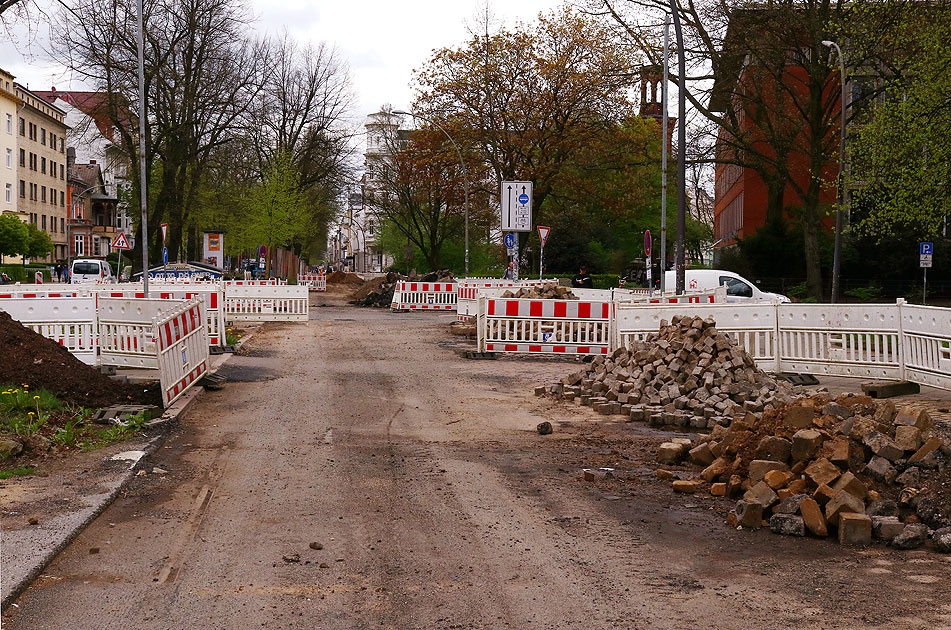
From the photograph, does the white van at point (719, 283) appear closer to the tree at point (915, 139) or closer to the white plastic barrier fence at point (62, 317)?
the tree at point (915, 139)

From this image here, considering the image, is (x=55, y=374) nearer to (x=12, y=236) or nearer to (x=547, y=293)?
(x=547, y=293)

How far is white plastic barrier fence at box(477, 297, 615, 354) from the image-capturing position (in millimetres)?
19156

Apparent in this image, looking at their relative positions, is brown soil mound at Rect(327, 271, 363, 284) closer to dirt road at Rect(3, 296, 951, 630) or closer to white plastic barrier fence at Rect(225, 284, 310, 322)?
white plastic barrier fence at Rect(225, 284, 310, 322)

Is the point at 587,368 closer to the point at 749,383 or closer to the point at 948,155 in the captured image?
the point at 749,383

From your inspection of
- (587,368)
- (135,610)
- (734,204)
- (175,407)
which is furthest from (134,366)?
(734,204)

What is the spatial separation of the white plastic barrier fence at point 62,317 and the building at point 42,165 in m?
65.3

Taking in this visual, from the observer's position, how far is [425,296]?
4166 centimetres

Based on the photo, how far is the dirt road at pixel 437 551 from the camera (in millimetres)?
4855

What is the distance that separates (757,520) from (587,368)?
7.74 metres

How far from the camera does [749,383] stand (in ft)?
39.5

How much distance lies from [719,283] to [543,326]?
39.3ft

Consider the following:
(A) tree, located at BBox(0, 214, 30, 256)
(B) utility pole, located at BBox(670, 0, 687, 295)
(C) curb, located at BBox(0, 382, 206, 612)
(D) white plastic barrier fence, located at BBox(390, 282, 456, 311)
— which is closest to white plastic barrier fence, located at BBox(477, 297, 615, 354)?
(B) utility pole, located at BBox(670, 0, 687, 295)

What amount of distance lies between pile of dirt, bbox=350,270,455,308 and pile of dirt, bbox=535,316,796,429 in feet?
104

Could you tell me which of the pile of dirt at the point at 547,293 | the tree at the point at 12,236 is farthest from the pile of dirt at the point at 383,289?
the tree at the point at 12,236
